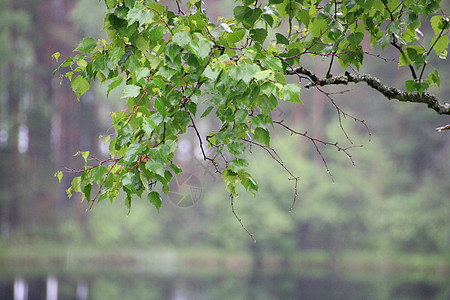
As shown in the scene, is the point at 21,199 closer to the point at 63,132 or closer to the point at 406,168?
the point at 63,132

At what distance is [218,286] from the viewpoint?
12086mm

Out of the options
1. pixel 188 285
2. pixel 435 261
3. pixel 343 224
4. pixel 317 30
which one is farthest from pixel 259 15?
pixel 343 224

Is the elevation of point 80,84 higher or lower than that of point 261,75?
higher

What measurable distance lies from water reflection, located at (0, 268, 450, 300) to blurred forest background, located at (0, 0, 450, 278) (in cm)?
190

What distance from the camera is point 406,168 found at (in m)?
16.8

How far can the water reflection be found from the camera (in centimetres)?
1077

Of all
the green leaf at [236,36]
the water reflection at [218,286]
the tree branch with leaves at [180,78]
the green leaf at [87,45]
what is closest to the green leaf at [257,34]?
the tree branch with leaves at [180,78]

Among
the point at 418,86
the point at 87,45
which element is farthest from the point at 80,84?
the point at 418,86

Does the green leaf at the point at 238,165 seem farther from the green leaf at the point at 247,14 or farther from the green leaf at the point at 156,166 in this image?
the green leaf at the point at 247,14

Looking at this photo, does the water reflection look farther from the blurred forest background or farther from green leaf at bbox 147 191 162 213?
green leaf at bbox 147 191 162 213

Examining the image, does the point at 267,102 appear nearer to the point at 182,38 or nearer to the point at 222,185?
the point at 182,38

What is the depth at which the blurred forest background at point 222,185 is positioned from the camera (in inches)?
635

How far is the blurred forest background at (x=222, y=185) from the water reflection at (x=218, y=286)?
74.8 inches

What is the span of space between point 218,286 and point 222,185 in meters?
5.48
